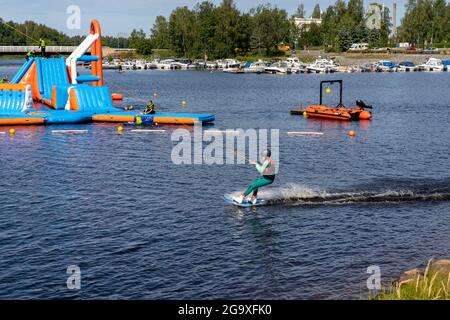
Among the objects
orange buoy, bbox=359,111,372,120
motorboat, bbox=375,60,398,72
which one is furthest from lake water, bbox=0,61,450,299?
motorboat, bbox=375,60,398,72

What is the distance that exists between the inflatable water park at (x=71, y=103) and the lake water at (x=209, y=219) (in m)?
7.05

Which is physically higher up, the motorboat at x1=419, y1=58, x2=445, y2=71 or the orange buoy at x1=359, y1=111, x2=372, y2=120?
the motorboat at x1=419, y1=58, x2=445, y2=71

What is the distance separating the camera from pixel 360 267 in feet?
68.9

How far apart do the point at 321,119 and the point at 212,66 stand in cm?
13893

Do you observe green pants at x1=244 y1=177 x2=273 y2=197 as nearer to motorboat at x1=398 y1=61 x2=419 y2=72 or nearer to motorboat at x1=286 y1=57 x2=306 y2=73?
motorboat at x1=286 y1=57 x2=306 y2=73

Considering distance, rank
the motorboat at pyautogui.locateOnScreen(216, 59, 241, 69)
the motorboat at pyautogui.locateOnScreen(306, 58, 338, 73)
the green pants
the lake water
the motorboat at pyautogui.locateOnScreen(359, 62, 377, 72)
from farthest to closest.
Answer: the motorboat at pyautogui.locateOnScreen(216, 59, 241, 69), the motorboat at pyautogui.locateOnScreen(359, 62, 377, 72), the motorboat at pyautogui.locateOnScreen(306, 58, 338, 73), the green pants, the lake water

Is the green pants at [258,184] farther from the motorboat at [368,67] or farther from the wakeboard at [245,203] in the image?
the motorboat at [368,67]

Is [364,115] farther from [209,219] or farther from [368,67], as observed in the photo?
[368,67]

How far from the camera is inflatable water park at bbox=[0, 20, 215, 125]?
181 ft

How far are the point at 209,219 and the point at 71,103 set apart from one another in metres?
37.4

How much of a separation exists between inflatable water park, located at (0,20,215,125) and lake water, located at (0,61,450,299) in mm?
7045

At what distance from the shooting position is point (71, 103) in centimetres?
5972

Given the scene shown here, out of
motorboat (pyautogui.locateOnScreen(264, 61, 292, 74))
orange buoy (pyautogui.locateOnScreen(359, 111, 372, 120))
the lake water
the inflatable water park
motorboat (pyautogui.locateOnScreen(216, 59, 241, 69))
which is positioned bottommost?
the lake water
